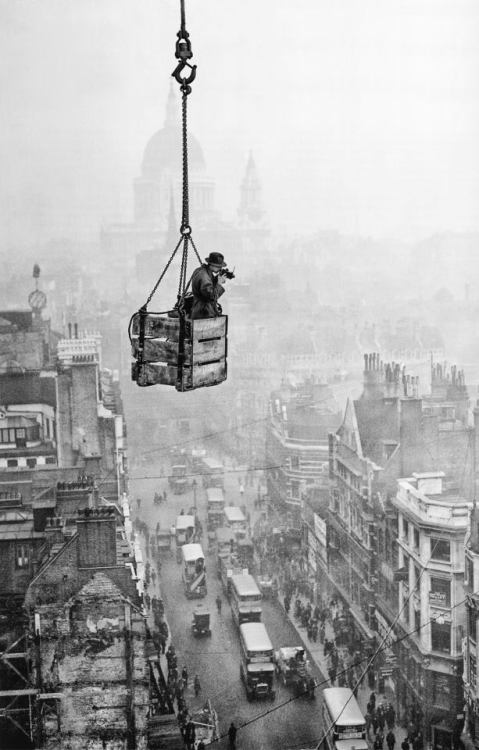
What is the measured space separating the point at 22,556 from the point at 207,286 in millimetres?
10360

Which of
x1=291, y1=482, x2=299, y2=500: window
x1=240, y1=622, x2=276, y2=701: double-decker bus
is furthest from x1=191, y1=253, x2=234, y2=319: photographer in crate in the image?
x1=291, y1=482, x2=299, y2=500: window

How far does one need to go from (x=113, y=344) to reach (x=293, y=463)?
29227 mm

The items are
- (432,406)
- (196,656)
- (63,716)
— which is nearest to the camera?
(63,716)

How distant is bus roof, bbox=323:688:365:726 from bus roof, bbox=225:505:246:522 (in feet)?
47.0

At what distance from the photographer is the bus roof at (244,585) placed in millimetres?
23453

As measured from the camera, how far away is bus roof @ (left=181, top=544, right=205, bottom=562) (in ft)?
87.6

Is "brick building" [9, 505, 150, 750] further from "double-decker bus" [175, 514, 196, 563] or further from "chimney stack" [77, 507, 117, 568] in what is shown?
"double-decker bus" [175, 514, 196, 563]

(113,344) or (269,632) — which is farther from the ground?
(113,344)

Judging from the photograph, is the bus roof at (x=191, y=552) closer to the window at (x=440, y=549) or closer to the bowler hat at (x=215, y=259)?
the window at (x=440, y=549)

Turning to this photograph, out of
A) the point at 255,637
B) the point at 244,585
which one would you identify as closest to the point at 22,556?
the point at 255,637

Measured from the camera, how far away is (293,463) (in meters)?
31.7

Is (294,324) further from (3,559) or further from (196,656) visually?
(3,559)

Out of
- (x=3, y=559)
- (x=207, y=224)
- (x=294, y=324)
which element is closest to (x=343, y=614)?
(x=3, y=559)

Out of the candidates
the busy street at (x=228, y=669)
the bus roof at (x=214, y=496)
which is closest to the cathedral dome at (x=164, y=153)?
the bus roof at (x=214, y=496)
